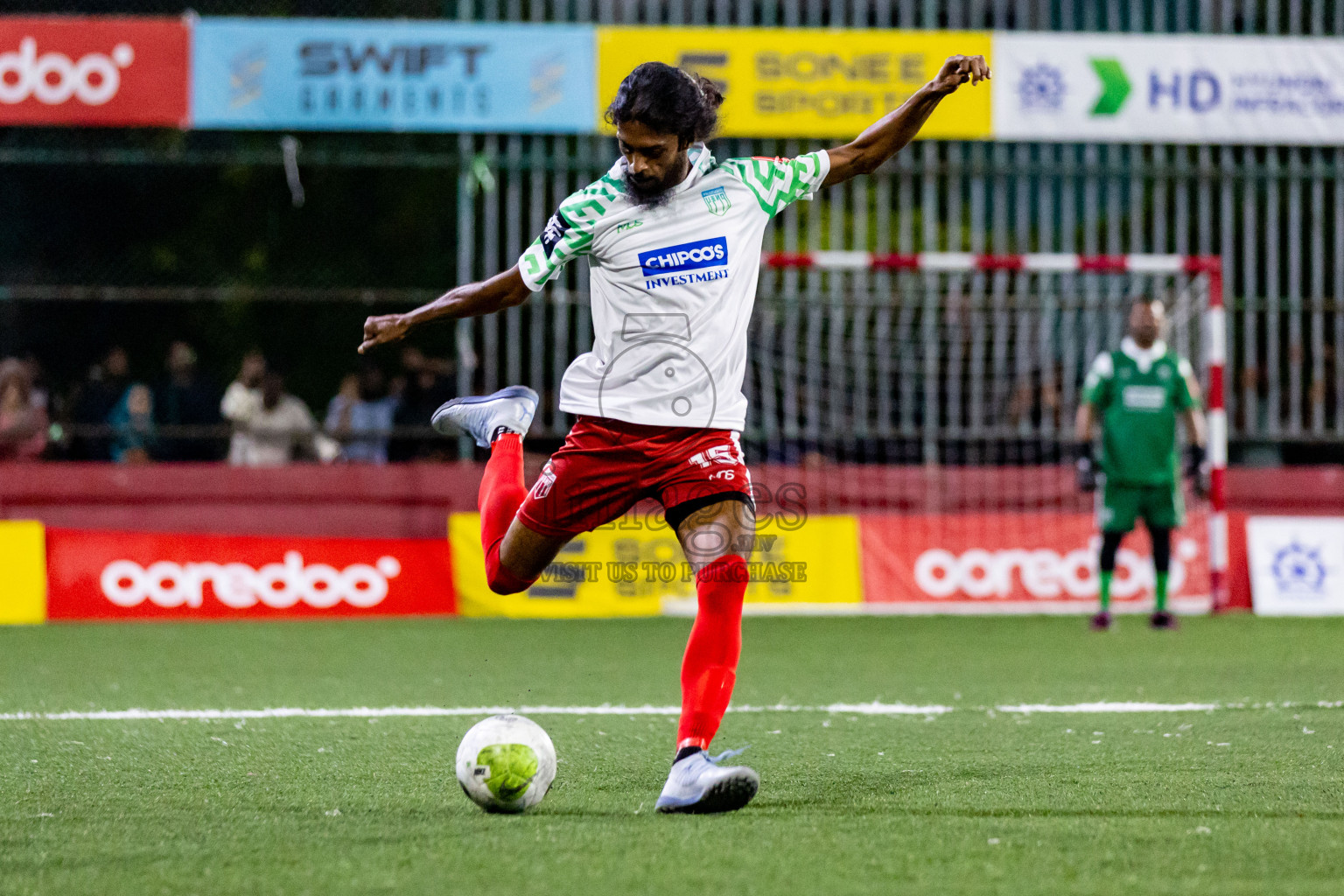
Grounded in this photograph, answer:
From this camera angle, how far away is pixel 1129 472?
11.1 metres

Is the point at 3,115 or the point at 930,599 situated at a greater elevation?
the point at 3,115

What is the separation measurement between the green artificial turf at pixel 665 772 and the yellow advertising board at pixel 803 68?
608 cm

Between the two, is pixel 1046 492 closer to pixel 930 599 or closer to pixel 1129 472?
pixel 930 599

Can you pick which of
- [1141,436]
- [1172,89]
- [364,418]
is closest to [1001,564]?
[1141,436]

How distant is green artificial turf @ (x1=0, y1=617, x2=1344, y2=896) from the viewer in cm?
364

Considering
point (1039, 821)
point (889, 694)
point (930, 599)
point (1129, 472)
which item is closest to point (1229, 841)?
point (1039, 821)

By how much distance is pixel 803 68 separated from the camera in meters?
14.0

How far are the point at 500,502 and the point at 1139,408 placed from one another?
707 cm

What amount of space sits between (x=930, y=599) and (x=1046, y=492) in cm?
146

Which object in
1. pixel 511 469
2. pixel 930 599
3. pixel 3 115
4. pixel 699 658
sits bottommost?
pixel 930 599

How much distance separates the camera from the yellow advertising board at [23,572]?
12.1m

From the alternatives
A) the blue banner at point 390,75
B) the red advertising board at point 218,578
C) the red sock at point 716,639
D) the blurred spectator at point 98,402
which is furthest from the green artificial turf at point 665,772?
the blue banner at point 390,75

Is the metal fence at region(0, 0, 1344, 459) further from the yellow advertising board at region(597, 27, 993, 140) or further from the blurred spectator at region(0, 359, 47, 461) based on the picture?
the blurred spectator at region(0, 359, 47, 461)

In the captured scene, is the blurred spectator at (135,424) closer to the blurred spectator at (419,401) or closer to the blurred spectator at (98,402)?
the blurred spectator at (98,402)
